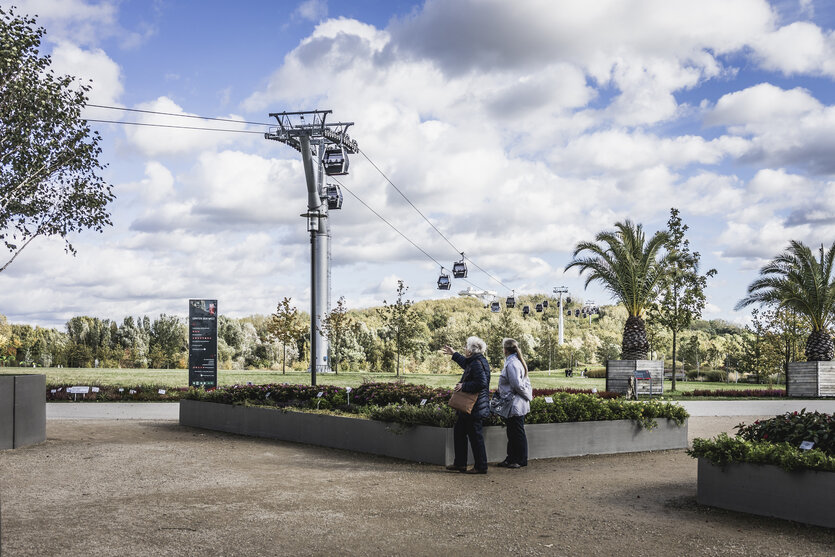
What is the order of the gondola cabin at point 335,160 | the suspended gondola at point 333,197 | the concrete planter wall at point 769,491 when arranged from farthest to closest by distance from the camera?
the suspended gondola at point 333,197, the gondola cabin at point 335,160, the concrete planter wall at point 769,491

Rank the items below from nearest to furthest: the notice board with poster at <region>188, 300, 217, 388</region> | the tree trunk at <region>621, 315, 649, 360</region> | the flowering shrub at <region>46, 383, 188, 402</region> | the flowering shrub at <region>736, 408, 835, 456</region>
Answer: the flowering shrub at <region>736, 408, 835, 456</region>
the notice board with poster at <region>188, 300, 217, 388</region>
the flowering shrub at <region>46, 383, 188, 402</region>
the tree trunk at <region>621, 315, 649, 360</region>

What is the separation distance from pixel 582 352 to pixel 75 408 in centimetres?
5617

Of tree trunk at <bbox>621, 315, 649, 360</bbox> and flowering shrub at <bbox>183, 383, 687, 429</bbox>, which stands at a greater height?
tree trunk at <bbox>621, 315, 649, 360</bbox>

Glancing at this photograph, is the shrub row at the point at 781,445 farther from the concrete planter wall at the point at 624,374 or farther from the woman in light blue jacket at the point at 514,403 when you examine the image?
the concrete planter wall at the point at 624,374

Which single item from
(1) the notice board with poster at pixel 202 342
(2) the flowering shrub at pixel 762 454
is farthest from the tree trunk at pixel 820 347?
(2) the flowering shrub at pixel 762 454

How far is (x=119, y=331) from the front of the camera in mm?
54094

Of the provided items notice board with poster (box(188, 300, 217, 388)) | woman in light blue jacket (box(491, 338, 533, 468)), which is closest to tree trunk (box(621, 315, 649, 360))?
notice board with poster (box(188, 300, 217, 388))

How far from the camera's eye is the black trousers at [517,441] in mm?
10086

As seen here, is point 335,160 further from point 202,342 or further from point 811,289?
point 811,289

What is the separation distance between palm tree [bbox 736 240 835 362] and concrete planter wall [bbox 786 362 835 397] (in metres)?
1.20

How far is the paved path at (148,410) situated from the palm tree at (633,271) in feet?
20.3

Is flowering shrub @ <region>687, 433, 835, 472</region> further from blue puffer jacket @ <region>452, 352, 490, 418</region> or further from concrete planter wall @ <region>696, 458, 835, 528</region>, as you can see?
blue puffer jacket @ <region>452, 352, 490, 418</region>

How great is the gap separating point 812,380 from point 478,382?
94.0ft

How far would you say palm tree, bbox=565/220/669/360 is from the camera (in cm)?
3016
